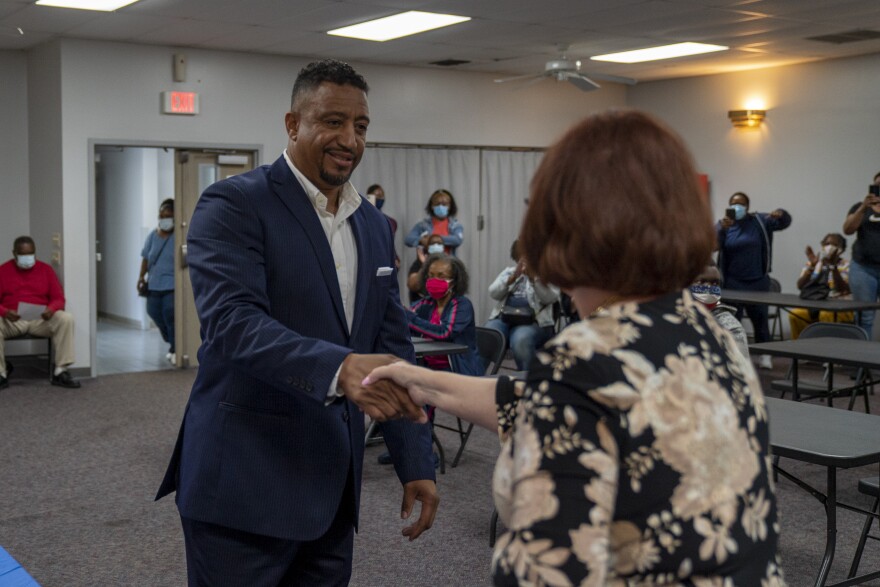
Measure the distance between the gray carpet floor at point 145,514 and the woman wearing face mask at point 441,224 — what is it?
12.3 ft

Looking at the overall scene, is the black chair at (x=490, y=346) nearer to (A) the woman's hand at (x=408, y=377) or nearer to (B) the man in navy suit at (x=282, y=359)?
(B) the man in navy suit at (x=282, y=359)

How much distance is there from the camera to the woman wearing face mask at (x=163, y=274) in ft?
31.1

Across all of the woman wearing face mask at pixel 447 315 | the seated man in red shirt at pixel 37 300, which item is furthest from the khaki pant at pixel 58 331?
the woman wearing face mask at pixel 447 315

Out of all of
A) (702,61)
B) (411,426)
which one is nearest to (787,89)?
(702,61)

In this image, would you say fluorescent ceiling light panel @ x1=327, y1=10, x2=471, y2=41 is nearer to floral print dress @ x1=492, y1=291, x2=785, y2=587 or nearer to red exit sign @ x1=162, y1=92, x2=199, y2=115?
red exit sign @ x1=162, y1=92, x2=199, y2=115

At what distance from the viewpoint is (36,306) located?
8.38 m

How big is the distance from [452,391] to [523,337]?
5.92 meters

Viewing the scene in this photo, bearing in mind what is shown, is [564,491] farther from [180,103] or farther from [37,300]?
[180,103]

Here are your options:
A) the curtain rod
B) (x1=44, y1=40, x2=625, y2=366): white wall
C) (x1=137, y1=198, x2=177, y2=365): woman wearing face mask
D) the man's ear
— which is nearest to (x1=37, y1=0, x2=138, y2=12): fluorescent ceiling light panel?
(x1=44, y1=40, x2=625, y2=366): white wall

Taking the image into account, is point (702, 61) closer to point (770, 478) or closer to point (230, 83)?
point (230, 83)

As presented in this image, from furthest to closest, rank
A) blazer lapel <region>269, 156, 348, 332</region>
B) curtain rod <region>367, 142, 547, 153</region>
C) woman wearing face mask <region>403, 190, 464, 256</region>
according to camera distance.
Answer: curtain rod <region>367, 142, 547, 153</region> < woman wearing face mask <region>403, 190, 464, 256</region> < blazer lapel <region>269, 156, 348, 332</region>

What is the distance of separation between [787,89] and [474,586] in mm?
7974

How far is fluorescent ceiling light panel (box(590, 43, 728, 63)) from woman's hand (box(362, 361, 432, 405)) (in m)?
8.09

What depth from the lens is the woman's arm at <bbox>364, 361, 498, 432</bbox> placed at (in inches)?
51.7
